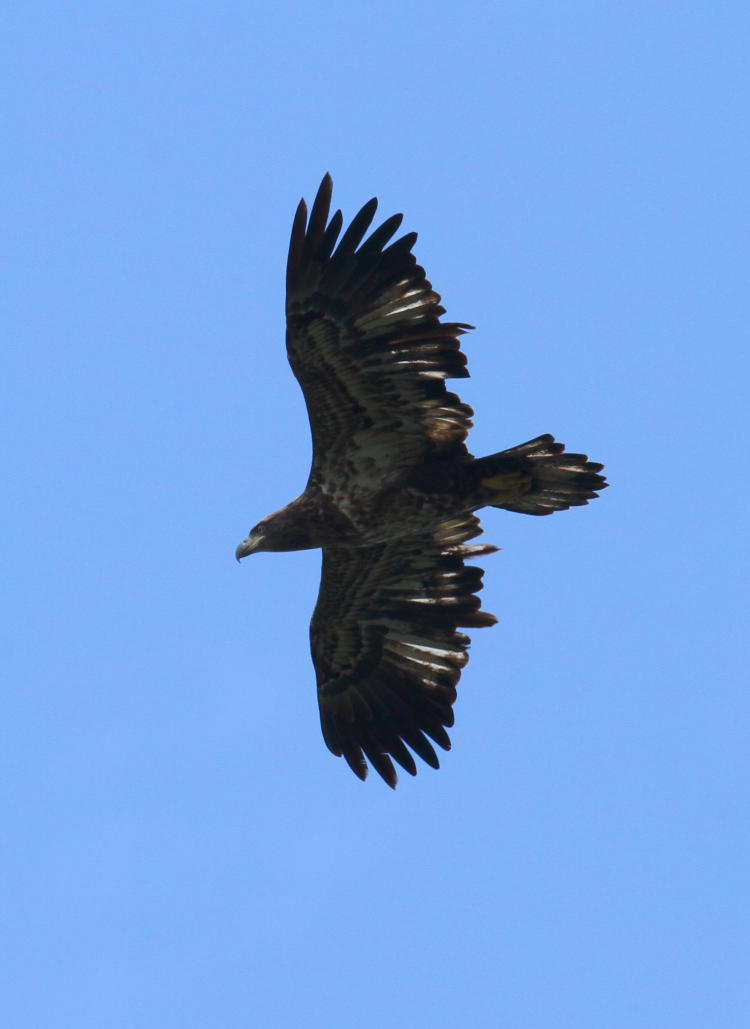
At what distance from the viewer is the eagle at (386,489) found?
1344cm

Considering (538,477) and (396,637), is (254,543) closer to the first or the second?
(396,637)

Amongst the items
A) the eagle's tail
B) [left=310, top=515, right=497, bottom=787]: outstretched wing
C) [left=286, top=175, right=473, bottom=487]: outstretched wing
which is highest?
[left=286, top=175, right=473, bottom=487]: outstretched wing

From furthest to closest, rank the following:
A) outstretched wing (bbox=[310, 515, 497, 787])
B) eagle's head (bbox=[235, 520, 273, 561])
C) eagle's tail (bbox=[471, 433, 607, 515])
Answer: outstretched wing (bbox=[310, 515, 497, 787]) < eagle's head (bbox=[235, 520, 273, 561]) < eagle's tail (bbox=[471, 433, 607, 515])

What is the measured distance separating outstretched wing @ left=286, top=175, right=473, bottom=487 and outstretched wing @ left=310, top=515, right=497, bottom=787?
57.7 inches

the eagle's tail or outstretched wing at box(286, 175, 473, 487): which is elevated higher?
outstretched wing at box(286, 175, 473, 487)

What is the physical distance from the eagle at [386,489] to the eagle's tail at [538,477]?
0.04 feet

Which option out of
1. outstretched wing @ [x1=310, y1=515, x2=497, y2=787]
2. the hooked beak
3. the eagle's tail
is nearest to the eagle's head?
the hooked beak

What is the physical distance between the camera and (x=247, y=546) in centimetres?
1462

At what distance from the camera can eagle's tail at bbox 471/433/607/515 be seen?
13.8 metres

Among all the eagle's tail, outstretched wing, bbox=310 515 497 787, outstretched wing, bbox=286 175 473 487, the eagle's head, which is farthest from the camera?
outstretched wing, bbox=310 515 497 787

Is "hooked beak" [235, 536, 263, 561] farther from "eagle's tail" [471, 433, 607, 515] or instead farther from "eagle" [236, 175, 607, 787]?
"eagle's tail" [471, 433, 607, 515]

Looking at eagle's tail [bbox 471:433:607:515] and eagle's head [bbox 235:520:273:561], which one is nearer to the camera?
eagle's tail [bbox 471:433:607:515]

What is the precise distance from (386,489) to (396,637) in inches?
78.4

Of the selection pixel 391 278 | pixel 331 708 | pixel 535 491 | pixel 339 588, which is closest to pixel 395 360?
pixel 391 278
